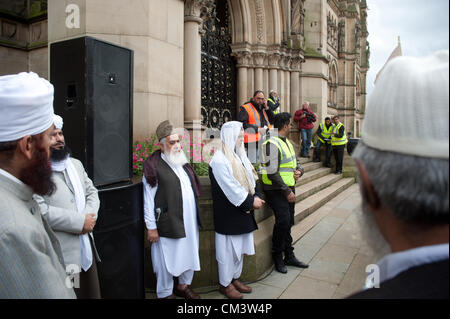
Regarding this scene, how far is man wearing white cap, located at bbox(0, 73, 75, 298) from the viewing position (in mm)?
1082

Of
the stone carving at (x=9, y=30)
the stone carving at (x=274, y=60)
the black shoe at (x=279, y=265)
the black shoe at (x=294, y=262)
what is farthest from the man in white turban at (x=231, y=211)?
the stone carving at (x=274, y=60)

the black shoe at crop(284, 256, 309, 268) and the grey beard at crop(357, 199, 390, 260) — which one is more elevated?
the grey beard at crop(357, 199, 390, 260)

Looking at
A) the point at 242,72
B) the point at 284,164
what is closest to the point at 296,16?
the point at 242,72

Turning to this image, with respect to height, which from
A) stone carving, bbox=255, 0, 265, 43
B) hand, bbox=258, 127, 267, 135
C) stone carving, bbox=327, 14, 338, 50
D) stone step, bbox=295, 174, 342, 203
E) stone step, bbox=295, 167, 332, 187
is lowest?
stone step, bbox=295, 174, 342, 203

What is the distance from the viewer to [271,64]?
10.1 metres

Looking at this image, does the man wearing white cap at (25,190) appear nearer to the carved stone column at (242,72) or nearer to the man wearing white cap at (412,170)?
the man wearing white cap at (412,170)

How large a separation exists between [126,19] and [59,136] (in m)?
3.30

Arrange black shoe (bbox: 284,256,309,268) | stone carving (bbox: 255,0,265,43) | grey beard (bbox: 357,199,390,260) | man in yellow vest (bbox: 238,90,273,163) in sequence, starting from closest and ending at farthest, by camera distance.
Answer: grey beard (bbox: 357,199,390,260)
black shoe (bbox: 284,256,309,268)
man in yellow vest (bbox: 238,90,273,163)
stone carving (bbox: 255,0,265,43)

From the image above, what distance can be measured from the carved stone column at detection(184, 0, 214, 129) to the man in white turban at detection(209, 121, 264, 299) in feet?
9.41

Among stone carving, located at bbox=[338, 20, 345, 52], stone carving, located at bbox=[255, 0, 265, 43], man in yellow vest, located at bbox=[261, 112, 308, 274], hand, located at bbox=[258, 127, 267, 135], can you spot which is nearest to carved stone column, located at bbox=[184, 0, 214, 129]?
hand, located at bbox=[258, 127, 267, 135]

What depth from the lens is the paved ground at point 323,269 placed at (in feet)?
11.8

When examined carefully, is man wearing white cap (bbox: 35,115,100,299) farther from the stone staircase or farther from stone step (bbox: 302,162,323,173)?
stone step (bbox: 302,162,323,173)

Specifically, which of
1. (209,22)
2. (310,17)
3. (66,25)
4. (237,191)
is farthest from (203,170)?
(310,17)
